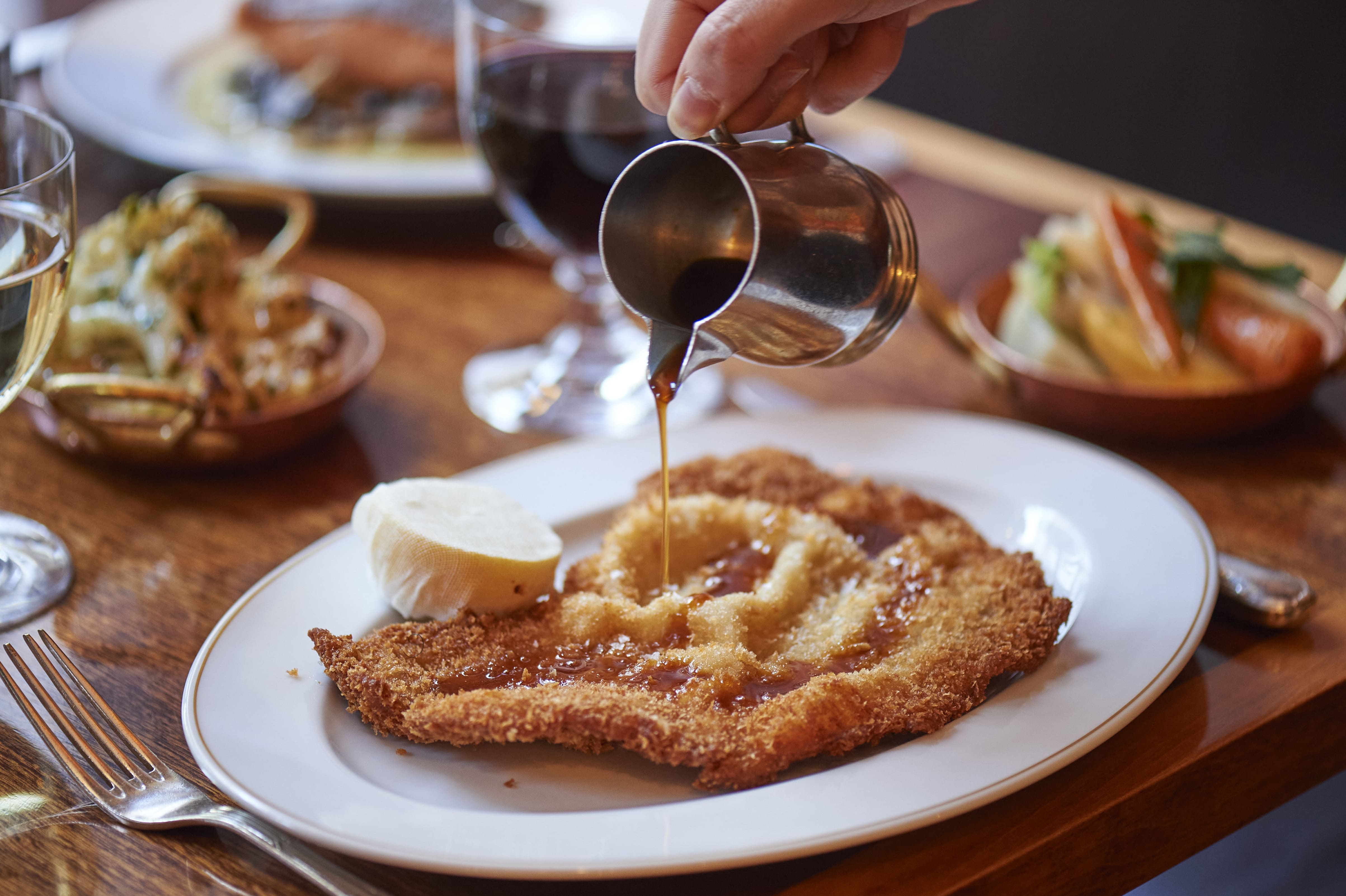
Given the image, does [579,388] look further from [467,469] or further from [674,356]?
[674,356]

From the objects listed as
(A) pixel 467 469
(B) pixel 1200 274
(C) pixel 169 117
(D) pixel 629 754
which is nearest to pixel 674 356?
(D) pixel 629 754

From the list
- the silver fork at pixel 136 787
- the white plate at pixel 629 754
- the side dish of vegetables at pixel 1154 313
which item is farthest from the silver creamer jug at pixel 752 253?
the side dish of vegetables at pixel 1154 313

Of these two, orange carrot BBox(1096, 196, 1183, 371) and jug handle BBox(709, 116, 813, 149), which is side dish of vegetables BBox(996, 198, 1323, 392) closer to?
orange carrot BBox(1096, 196, 1183, 371)

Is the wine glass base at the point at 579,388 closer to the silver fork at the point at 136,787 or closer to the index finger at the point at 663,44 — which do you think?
the index finger at the point at 663,44

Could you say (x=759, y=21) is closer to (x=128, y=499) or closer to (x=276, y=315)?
(x=276, y=315)

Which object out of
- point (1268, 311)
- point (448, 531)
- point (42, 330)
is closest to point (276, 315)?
point (42, 330)
